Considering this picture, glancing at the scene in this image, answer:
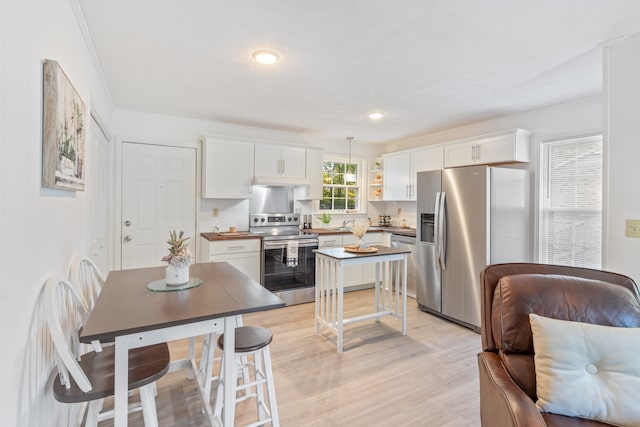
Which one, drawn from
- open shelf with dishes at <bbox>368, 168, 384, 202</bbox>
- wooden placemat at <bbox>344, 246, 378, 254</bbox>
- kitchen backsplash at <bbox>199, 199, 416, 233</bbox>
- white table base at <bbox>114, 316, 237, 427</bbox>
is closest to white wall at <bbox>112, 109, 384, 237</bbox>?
kitchen backsplash at <bbox>199, 199, 416, 233</bbox>

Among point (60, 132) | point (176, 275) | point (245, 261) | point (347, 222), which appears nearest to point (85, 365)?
point (176, 275)

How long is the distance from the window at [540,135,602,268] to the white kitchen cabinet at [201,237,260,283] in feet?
11.1

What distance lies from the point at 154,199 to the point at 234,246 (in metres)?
1.16

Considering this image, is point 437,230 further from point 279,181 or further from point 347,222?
point 279,181

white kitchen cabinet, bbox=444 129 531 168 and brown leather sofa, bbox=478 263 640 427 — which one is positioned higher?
white kitchen cabinet, bbox=444 129 531 168

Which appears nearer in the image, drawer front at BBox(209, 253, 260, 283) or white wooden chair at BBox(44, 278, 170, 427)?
white wooden chair at BBox(44, 278, 170, 427)

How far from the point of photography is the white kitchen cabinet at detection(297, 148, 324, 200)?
4652 millimetres

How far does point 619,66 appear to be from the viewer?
82.1 inches

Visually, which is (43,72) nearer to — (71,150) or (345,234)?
(71,150)

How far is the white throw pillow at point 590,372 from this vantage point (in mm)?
1272

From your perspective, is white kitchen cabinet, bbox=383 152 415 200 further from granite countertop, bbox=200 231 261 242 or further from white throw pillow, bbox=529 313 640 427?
white throw pillow, bbox=529 313 640 427

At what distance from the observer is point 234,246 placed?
3850mm

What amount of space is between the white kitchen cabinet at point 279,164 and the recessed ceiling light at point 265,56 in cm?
190

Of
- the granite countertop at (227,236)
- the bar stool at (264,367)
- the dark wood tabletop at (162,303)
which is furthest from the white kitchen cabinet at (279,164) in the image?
the bar stool at (264,367)
